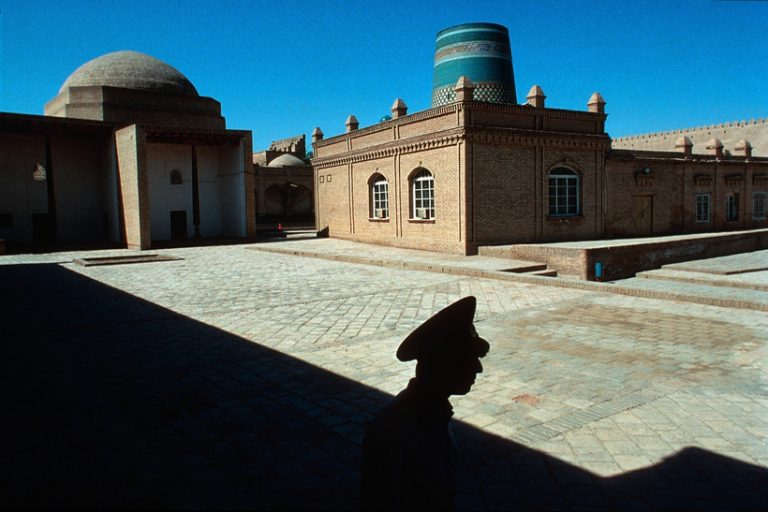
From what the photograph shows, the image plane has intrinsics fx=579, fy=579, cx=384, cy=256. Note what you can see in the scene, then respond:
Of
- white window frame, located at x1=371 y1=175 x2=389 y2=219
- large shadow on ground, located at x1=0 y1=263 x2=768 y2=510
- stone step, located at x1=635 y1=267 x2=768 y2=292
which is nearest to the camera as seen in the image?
large shadow on ground, located at x1=0 y1=263 x2=768 y2=510

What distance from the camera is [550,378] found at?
5.76 meters

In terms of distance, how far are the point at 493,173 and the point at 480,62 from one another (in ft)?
15.6

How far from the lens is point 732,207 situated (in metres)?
27.2

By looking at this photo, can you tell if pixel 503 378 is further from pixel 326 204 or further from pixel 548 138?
pixel 326 204

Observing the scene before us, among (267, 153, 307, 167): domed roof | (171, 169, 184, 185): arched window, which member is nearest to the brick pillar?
(171, 169, 184, 185): arched window

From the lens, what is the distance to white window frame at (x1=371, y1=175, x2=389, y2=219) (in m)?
22.3

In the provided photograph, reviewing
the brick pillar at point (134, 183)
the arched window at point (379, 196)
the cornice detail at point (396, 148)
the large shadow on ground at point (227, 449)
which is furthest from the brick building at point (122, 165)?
the large shadow on ground at point (227, 449)

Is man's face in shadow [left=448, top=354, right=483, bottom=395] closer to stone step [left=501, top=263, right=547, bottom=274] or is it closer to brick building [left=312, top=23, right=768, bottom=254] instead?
stone step [left=501, top=263, right=547, bottom=274]

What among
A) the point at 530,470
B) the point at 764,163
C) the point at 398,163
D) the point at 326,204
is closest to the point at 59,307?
the point at 530,470

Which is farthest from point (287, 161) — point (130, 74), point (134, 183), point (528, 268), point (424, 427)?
point (424, 427)

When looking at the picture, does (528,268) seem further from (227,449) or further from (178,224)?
(178,224)

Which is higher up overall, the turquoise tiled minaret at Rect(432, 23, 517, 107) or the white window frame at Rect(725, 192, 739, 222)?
the turquoise tiled minaret at Rect(432, 23, 517, 107)

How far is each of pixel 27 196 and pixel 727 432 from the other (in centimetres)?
2819

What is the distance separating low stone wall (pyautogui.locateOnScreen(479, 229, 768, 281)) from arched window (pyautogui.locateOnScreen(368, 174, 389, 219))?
550 centimetres
